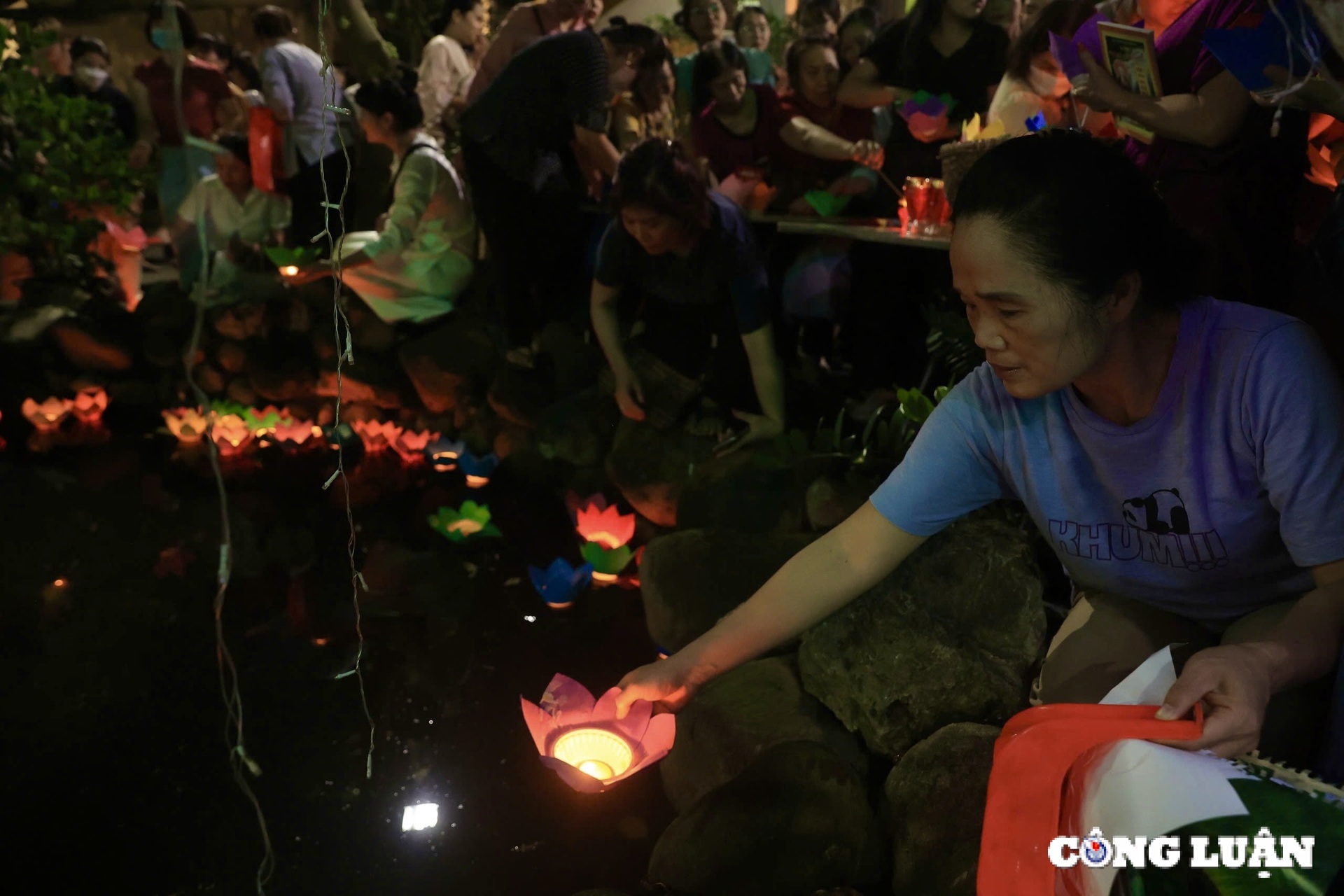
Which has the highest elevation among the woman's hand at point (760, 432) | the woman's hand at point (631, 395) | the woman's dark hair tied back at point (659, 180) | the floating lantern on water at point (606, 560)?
the woman's dark hair tied back at point (659, 180)

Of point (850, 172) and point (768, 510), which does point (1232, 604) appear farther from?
point (850, 172)

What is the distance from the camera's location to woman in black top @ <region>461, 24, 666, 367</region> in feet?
14.4

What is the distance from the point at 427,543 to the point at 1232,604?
290cm

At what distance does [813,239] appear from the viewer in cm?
409

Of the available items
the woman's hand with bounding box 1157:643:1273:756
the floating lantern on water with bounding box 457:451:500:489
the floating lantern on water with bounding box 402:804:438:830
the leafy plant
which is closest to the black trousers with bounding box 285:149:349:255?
the leafy plant

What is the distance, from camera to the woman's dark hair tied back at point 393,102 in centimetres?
481

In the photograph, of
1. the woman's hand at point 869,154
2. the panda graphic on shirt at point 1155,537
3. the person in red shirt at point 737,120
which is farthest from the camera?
the person in red shirt at point 737,120

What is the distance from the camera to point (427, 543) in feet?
12.4

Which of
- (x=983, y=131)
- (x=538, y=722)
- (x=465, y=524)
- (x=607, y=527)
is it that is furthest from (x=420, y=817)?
(x=983, y=131)

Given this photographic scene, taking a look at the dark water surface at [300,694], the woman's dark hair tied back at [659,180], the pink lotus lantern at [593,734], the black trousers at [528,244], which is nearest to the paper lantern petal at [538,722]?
the pink lotus lantern at [593,734]

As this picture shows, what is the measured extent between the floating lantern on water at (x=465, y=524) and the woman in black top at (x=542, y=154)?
126 cm

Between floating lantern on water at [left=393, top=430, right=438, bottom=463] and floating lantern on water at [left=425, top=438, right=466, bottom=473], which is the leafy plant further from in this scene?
floating lantern on water at [left=425, top=438, right=466, bottom=473]

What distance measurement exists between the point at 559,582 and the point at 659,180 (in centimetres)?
138

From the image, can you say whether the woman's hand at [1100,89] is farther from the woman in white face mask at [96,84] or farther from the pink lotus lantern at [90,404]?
the woman in white face mask at [96,84]
